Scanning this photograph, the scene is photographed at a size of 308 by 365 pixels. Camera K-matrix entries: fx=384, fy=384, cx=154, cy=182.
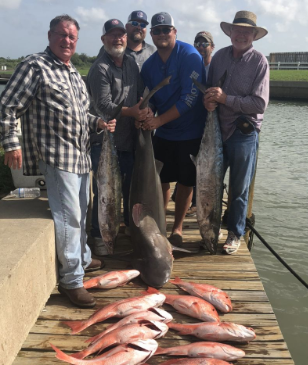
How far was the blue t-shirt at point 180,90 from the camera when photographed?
11.6 feet

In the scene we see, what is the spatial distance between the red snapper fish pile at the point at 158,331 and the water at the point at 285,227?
5.06 feet

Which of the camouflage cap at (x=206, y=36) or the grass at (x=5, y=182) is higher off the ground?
the camouflage cap at (x=206, y=36)

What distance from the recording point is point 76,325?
2.63 meters

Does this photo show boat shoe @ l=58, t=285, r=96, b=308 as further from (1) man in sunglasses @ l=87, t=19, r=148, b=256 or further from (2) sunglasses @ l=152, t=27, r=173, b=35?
(2) sunglasses @ l=152, t=27, r=173, b=35

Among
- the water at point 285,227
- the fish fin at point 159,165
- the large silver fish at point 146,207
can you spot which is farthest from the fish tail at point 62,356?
the water at point 285,227

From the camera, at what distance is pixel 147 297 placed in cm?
281

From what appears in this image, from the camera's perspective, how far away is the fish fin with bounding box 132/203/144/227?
345cm

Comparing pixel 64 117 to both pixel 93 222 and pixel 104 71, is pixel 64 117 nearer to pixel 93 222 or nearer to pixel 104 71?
pixel 104 71

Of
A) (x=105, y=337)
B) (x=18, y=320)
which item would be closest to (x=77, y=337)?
(x=105, y=337)

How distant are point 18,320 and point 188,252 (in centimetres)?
185

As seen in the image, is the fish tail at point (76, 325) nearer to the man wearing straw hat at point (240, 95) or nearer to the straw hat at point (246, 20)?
the man wearing straw hat at point (240, 95)

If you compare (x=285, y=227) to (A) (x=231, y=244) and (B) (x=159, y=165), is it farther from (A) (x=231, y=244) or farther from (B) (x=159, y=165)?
(B) (x=159, y=165)

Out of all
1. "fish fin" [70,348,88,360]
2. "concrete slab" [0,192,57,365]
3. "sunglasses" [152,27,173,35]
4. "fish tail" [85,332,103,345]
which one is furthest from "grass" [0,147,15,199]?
"fish fin" [70,348,88,360]

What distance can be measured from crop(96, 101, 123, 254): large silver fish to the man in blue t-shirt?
37 centimetres
